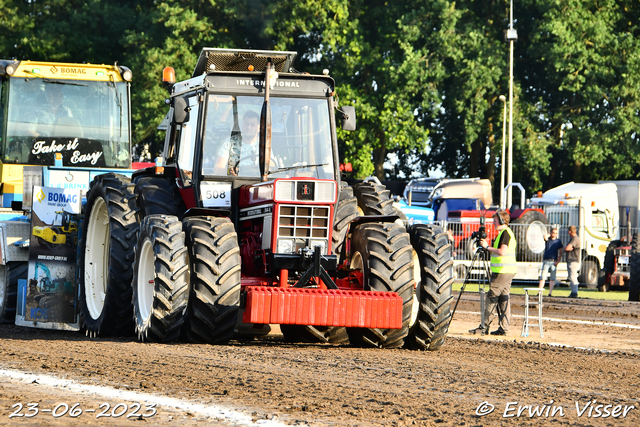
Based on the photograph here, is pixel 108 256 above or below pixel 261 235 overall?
below

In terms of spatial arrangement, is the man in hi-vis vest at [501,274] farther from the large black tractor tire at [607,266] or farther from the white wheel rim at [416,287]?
the large black tractor tire at [607,266]

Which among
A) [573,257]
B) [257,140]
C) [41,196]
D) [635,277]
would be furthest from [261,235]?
[573,257]

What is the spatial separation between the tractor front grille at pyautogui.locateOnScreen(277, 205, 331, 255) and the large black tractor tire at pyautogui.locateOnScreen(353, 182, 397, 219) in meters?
1.46

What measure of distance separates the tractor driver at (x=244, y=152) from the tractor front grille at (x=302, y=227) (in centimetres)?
72

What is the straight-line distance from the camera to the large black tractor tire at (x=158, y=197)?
10.8 meters

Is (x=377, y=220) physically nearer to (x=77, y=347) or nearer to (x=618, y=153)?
Result: (x=77, y=347)

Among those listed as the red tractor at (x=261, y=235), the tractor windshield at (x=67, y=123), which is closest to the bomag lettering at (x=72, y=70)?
the tractor windshield at (x=67, y=123)

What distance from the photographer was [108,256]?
11719 mm

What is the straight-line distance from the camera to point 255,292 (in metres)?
9.18

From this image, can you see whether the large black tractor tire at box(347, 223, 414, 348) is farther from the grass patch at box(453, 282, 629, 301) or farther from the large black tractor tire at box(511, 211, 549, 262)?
the large black tractor tire at box(511, 211, 549, 262)

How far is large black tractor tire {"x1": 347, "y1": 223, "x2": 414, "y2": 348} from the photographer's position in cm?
976

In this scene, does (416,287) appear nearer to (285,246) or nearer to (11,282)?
(285,246)

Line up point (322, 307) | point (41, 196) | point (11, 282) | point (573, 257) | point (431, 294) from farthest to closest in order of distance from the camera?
point (573, 257) < point (11, 282) < point (41, 196) < point (431, 294) < point (322, 307)

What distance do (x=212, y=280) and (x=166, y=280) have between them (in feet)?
1.64
